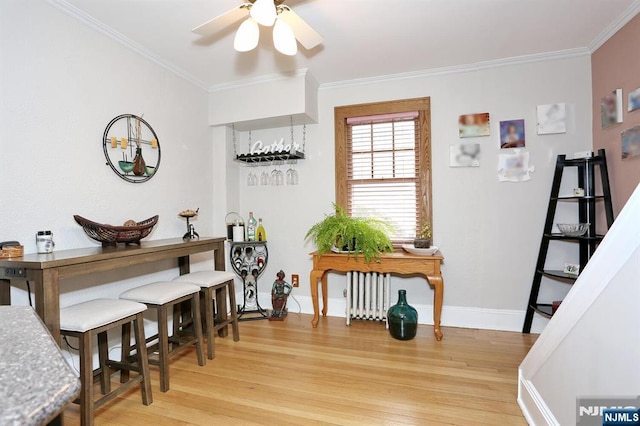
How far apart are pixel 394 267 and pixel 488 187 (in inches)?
48.5

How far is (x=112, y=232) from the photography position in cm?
222

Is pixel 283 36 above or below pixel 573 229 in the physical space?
above

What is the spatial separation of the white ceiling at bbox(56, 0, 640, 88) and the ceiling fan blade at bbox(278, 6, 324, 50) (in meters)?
0.23

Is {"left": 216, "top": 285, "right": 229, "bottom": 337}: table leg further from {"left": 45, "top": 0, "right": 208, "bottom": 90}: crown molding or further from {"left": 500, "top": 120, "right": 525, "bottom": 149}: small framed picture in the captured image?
Result: {"left": 500, "top": 120, "right": 525, "bottom": 149}: small framed picture

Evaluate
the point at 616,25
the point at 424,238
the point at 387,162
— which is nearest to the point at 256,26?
the point at 387,162

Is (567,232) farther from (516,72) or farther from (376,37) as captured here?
(376,37)

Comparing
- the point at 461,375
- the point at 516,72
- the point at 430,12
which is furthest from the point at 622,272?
the point at 516,72

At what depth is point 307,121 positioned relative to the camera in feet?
11.8

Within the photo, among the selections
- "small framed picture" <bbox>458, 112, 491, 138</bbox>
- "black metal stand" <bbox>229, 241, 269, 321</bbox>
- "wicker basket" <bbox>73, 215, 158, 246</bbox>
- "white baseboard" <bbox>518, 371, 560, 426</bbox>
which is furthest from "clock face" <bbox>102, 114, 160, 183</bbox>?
"white baseboard" <bbox>518, 371, 560, 426</bbox>

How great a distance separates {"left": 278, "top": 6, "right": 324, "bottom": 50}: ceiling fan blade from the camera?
1934 mm

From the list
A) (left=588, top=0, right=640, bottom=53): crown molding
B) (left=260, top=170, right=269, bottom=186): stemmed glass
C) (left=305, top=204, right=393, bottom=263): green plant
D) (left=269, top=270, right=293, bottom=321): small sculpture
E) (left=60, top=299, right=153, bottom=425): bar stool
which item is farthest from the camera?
(left=260, top=170, right=269, bottom=186): stemmed glass

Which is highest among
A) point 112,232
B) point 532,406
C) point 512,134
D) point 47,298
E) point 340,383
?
point 512,134

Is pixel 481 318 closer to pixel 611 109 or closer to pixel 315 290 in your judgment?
pixel 315 290

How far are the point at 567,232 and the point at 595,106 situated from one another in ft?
3.79
